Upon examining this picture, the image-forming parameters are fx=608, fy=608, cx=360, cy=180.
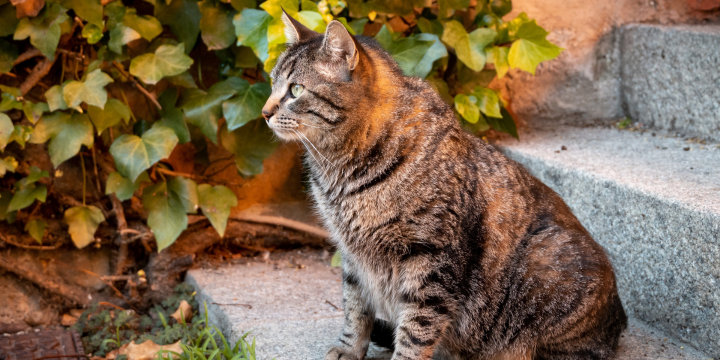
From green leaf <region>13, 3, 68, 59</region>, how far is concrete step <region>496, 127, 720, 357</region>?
2202 millimetres

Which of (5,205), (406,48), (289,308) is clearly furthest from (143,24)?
(289,308)

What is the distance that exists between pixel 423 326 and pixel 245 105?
55.4 inches

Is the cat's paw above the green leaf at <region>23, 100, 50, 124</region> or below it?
below

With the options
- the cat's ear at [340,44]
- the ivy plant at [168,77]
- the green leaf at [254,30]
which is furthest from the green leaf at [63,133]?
the cat's ear at [340,44]

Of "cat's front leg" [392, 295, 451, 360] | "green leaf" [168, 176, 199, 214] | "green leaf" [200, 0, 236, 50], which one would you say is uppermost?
"green leaf" [200, 0, 236, 50]

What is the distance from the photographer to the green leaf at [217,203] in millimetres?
3025

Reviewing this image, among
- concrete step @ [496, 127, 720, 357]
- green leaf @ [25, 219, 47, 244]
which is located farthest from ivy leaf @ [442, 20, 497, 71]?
green leaf @ [25, 219, 47, 244]

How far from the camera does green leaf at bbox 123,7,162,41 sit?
2797 millimetres

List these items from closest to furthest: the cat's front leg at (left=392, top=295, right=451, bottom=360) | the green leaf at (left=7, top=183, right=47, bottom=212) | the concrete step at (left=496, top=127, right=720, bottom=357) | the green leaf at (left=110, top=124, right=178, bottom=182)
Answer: the cat's front leg at (left=392, top=295, right=451, bottom=360)
the concrete step at (left=496, top=127, right=720, bottom=357)
the green leaf at (left=110, top=124, right=178, bottom=182)
the green leaf at (left=7, top=183, right=47, bottom=212)

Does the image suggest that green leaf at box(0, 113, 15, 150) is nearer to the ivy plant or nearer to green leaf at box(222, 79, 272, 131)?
the ivy plant

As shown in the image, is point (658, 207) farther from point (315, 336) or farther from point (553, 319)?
point (315, 336)

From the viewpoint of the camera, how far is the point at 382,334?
2273 mm

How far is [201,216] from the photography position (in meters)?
3.27

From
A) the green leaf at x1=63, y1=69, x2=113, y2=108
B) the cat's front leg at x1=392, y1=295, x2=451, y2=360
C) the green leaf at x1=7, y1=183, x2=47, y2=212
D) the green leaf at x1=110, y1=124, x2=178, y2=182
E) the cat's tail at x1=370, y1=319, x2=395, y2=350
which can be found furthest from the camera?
the green leaf at x1=7, y1=183, x2=47, y2=212
